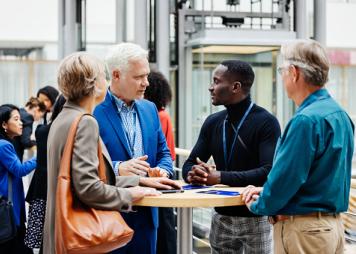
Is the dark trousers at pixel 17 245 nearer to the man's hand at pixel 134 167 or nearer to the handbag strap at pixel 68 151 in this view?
the man's hand at pixel 134 167

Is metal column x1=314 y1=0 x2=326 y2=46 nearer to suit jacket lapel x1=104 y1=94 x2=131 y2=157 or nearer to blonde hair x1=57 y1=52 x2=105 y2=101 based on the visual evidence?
suit jacket lapel x1=104 y1=94 x2=131 y2=157

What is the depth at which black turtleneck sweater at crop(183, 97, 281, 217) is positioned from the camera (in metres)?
3.37

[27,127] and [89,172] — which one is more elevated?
[89,172]

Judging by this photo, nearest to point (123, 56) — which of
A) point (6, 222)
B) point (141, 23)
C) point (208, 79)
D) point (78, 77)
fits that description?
point (78, 77)

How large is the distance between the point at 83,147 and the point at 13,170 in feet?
7.95

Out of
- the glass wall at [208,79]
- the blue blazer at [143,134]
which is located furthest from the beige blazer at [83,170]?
the glass wall at [208,79]

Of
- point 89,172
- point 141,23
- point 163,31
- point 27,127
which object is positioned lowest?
point 27,127

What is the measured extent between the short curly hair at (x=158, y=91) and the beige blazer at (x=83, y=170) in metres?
2.00

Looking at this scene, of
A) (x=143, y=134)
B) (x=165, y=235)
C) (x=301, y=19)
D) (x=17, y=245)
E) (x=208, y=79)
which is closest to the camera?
(x=143, y=134)

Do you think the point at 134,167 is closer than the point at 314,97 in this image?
No

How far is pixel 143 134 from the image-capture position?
3455mm

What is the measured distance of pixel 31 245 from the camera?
4.69 m

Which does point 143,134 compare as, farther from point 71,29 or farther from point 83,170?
point 71,29

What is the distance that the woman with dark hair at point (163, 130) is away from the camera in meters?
4.64
